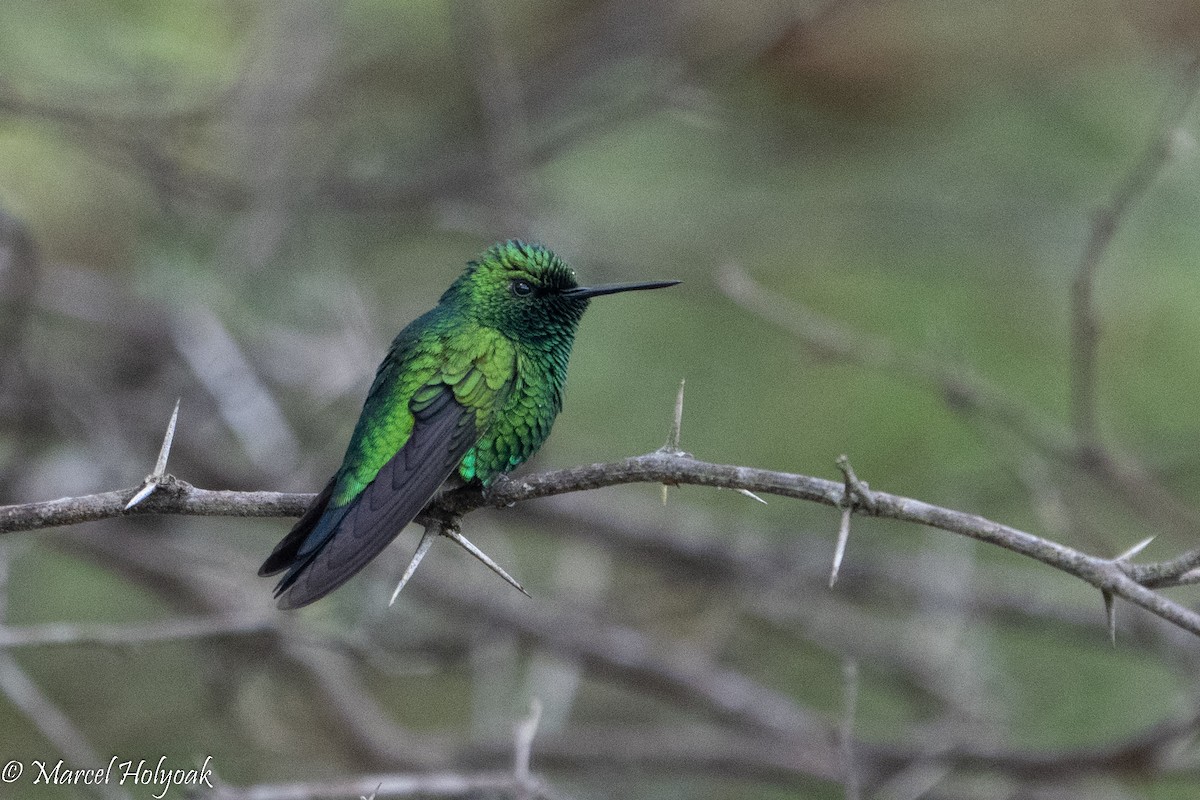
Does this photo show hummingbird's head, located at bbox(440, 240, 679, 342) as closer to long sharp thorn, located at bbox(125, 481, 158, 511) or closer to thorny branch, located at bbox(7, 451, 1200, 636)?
thorny branch, located at bbox(7, 451, 1200, 636)

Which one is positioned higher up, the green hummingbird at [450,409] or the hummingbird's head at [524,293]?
the hummingbird's head at [524,293]

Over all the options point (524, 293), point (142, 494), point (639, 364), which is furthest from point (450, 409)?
point (639, 364)

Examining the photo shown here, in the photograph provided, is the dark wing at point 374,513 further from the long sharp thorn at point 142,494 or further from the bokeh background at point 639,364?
the bokeh background at point 639,364

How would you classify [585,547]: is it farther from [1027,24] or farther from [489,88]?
[1027,24]

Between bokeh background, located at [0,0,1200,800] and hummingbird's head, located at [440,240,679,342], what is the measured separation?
3.11 ft

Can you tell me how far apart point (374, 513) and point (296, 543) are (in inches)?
8.6

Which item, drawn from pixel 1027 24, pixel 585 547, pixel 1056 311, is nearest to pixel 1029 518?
pixel 1056 311

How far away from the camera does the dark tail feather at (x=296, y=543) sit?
3.35m

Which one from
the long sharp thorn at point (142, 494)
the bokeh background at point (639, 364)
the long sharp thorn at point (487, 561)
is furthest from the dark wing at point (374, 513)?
the bokeh background at point (639, 364)

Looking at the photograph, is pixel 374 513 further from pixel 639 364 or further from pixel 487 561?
pixel 639 364

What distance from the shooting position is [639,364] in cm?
835

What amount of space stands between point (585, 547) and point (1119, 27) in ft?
17.4

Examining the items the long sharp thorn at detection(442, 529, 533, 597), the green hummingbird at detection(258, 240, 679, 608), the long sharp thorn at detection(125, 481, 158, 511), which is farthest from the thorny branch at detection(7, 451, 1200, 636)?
the green hummingbird at detection(258, 240, 679, 608)

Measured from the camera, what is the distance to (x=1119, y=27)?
31.0ft
